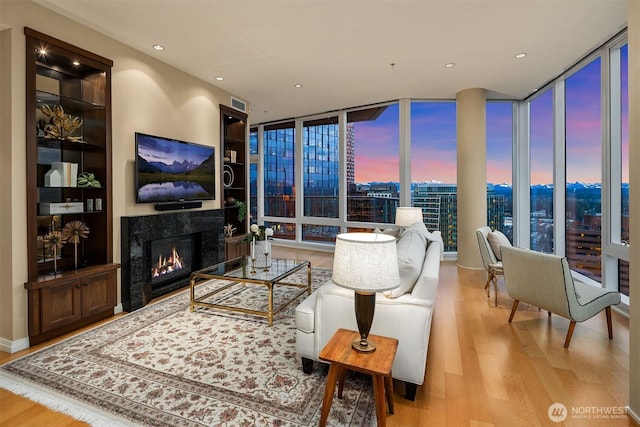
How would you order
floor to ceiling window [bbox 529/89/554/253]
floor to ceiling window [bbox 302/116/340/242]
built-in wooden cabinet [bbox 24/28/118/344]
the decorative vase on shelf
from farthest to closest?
floor to ceiling window [bbox 302/116/340/242]
floor to ceiling window [bbox 529/89/554/253]
the decorative vase on shelf
built-in wooden cabinet [bbox 24/28/118/344]

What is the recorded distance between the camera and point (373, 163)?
646 cm

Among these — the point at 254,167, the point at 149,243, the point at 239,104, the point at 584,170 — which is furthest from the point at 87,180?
the point at 584,170

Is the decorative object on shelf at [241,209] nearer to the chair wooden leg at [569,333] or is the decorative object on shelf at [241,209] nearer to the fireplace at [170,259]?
the fireplace at [170,259]

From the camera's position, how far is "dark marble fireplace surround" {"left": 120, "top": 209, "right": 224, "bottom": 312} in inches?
136

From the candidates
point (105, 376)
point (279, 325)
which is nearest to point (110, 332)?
point (105, 376)

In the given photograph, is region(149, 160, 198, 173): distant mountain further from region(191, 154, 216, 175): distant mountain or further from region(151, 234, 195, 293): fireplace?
region(151, 234, 195, 293): fireplace

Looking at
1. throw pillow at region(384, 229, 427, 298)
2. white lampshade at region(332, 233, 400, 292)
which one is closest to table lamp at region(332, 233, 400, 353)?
white lampshade at region(332, 233, 400, 292)

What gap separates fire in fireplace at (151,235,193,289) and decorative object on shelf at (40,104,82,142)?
4.93 ft

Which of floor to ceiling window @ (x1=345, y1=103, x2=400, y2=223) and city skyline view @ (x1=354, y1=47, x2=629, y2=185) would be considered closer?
city skyline view @ (x1=354, y1=47, x2=629, y2=185)

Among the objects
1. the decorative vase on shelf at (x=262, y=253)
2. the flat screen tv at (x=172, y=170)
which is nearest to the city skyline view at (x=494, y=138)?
the flat screen tv at (x=172, y=170)

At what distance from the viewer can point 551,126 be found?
4.90 meters

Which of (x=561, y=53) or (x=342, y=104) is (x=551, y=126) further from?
(x=342, y=104)

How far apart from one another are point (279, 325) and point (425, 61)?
3.73 m

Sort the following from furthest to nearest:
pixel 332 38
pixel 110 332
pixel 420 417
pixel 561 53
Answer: pixel 561 53, pixel 332 38, pixel 110 332, pixel 420 417
